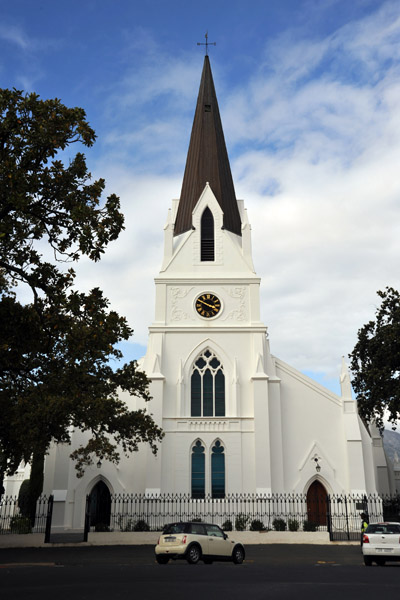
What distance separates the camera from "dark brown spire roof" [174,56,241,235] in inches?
1403

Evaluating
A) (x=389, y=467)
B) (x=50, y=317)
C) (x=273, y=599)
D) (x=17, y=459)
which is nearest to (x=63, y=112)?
(x=50, y=317)

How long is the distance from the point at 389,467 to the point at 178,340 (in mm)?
20353

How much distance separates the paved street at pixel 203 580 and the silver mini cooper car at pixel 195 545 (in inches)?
32.9

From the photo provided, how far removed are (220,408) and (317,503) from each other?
6.73 metres

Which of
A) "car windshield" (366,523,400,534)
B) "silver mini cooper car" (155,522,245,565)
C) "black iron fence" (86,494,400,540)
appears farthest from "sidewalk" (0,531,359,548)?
"car windshield" (366,523,400,534)

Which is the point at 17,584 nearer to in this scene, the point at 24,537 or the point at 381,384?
the point at 24,537

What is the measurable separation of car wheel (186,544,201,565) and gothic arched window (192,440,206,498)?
1323 cm

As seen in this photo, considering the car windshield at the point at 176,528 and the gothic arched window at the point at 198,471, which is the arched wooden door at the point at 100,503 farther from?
the car windshield at the point at 176,528

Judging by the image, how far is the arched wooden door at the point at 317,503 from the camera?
29.0 metres

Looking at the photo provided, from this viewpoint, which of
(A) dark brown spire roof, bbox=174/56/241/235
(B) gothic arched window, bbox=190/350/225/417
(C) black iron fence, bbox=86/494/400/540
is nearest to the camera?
(C) black iron fence, bbox=86/494/400/540

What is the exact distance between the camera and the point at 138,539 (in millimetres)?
22703

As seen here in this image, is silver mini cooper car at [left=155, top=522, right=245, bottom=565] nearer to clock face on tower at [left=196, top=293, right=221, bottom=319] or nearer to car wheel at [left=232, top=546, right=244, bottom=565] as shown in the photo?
car wheel at [left=232, top=546, right=244, bottom=565]

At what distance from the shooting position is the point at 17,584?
34.1 feet

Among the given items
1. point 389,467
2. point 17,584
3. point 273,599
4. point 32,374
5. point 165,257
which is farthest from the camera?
point 389,467
